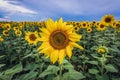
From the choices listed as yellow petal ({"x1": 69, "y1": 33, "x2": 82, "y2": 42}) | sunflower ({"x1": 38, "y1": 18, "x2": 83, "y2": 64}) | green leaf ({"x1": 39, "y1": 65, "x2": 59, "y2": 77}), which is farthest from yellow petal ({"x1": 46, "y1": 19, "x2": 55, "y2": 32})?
green leaf ({"x1": 39, "y1": 65, "x2": 59, "y2": 77})

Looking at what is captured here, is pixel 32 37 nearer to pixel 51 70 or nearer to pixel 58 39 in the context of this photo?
pixel 51 70

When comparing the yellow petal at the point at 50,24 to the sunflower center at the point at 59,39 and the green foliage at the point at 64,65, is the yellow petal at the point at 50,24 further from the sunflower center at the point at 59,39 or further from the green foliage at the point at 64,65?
the green foliage at the point at 64,65

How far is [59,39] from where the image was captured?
136 inches

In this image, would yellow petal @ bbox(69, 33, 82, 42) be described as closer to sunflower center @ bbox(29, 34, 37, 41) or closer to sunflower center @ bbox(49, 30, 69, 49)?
sunflower center @ bbox(49, 30, 69, 49)

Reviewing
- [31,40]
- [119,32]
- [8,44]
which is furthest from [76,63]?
[119,32]

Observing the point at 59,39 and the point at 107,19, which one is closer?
the point at 59,39

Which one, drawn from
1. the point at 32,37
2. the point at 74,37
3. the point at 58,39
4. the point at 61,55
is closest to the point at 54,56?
the point at 61,55

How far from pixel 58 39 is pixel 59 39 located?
0.01 metres

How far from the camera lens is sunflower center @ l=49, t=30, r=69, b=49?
340 centimetres

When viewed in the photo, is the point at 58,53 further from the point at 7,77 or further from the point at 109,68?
the point at 109,68

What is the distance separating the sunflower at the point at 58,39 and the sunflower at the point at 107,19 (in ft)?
20.7

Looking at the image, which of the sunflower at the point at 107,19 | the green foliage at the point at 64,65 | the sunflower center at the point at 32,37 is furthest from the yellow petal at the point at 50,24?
the sunflower at the point at 107,19

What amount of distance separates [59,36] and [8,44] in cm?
554

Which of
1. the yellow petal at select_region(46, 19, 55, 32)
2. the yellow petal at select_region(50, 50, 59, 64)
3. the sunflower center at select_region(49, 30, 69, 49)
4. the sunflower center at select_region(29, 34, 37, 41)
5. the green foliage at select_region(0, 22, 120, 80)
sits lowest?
the green foliage at select_region(0, 22, 120, 80)
